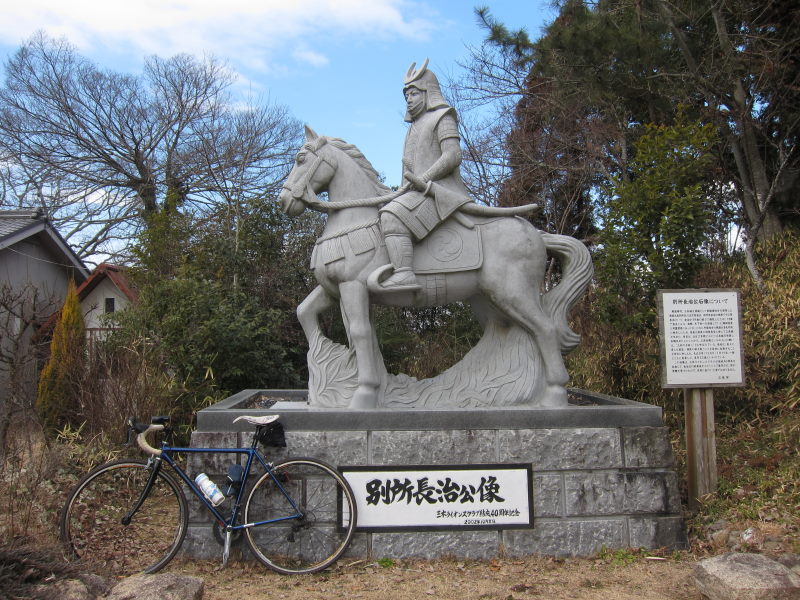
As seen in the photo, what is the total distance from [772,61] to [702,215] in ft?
8.67

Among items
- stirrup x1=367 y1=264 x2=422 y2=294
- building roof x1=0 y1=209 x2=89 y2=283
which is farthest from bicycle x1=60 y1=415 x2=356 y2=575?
building roof x1=0 y1=209 x2=89 y2=283

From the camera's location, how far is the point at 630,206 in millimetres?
6203

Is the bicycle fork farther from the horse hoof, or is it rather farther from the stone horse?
the horse hoof

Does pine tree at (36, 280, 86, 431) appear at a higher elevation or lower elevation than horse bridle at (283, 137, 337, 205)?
lower

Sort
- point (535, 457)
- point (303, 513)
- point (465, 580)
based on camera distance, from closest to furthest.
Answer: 1. point (465, 580)
2. point (303, 513)
3. point (535, 457)

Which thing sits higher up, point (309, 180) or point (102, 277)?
point (102, 277)

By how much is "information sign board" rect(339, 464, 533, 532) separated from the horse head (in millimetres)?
1874

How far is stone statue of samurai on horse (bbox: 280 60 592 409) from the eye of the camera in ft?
13.9

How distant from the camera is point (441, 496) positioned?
3.78 m

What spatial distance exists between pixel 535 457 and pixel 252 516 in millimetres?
1732

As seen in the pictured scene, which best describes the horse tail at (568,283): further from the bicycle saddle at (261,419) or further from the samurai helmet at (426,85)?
the bicycle saddle at (261,419)

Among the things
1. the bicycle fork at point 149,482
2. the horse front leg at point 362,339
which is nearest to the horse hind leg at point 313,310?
the horse front leg at point 362,339

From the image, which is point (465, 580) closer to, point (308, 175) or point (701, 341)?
point (701, 341)

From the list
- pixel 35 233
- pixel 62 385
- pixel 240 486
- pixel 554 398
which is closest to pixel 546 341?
pixel 554 398
